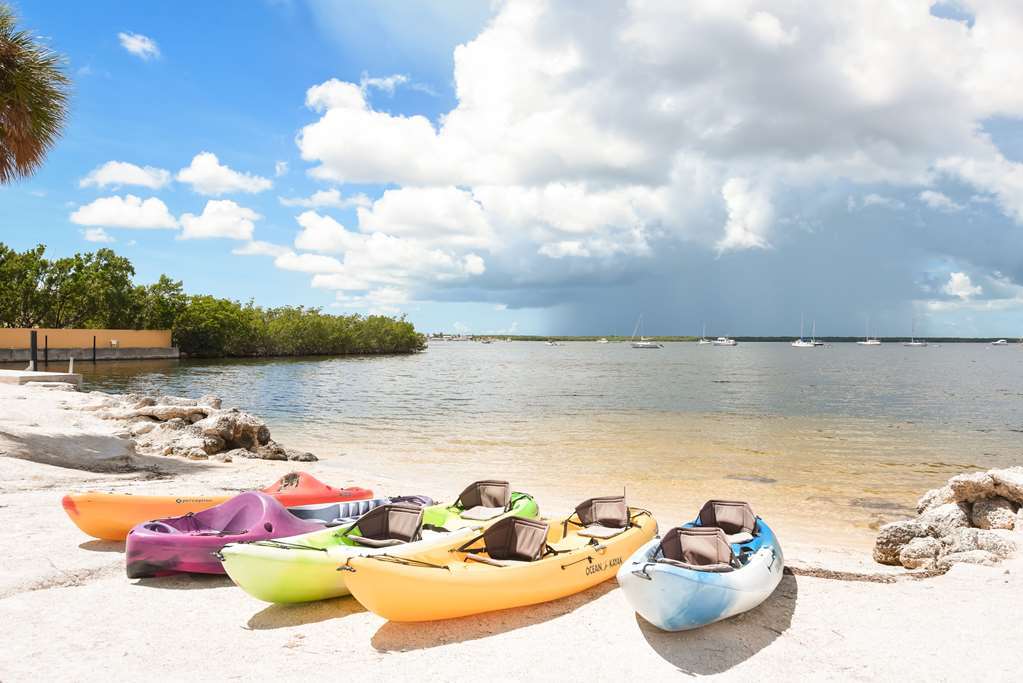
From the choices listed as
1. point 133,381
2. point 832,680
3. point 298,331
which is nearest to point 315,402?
point 133,381

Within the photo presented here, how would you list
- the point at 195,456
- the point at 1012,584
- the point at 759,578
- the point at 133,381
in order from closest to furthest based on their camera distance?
1. the point at 759,578
2. the point at 1012,584
3. the point at 195,456
4. the point at 133,381

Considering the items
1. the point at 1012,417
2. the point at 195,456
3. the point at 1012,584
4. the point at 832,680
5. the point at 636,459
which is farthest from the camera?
the point at 1012,417

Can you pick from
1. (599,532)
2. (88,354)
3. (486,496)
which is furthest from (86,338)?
(599,532)

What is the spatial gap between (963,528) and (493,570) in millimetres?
6830

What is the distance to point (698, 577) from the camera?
601 centimetres

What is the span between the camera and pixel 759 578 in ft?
21.8

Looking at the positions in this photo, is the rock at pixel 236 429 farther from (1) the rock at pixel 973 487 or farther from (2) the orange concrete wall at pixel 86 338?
(2) the orange concrete wall at pixel 86 338

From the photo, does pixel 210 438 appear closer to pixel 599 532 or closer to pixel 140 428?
pixel 140 428

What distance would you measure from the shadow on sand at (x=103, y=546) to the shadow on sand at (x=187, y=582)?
125 cm

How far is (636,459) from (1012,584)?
11226 mm

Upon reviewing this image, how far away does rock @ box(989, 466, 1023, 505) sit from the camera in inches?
390

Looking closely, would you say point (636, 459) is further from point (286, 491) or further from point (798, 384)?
point (798, 384)

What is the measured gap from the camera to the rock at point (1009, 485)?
990 cm

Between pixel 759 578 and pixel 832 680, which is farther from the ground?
pixel 759 578
